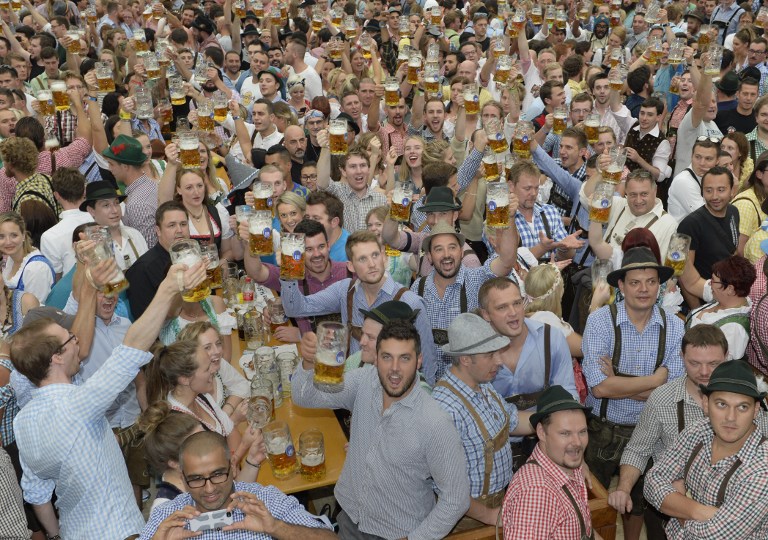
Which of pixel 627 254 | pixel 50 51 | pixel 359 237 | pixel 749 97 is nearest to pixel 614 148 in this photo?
pixel 627 254

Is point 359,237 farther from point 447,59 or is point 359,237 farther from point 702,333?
point 447,59

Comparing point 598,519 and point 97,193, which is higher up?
point 97,193

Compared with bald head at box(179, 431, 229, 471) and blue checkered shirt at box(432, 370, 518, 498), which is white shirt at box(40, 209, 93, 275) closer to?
bald head at box(179, 431, 229, 471)

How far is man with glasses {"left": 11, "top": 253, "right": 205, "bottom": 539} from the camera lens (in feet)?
8.42

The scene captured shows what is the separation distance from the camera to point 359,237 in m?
3.78

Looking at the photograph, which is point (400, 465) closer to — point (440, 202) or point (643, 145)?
point (440, 202)

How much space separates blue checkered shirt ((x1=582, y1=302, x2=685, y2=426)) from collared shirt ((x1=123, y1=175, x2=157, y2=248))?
111 inches

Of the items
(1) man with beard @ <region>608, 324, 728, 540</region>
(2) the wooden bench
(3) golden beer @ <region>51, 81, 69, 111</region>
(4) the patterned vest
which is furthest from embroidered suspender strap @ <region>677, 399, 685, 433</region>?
(3) golden beer @ <region>51, 81, 69, 111</region>

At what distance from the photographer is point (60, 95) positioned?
5852 millimetres

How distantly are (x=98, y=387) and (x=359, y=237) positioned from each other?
4.99 ft

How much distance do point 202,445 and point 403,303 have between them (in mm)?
1056

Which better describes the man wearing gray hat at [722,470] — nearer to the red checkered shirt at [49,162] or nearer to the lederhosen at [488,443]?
the lederhosen at [488,443]

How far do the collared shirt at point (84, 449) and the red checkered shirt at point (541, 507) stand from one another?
1271 millimetres

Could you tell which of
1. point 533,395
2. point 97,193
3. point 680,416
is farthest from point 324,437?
point 97,193
